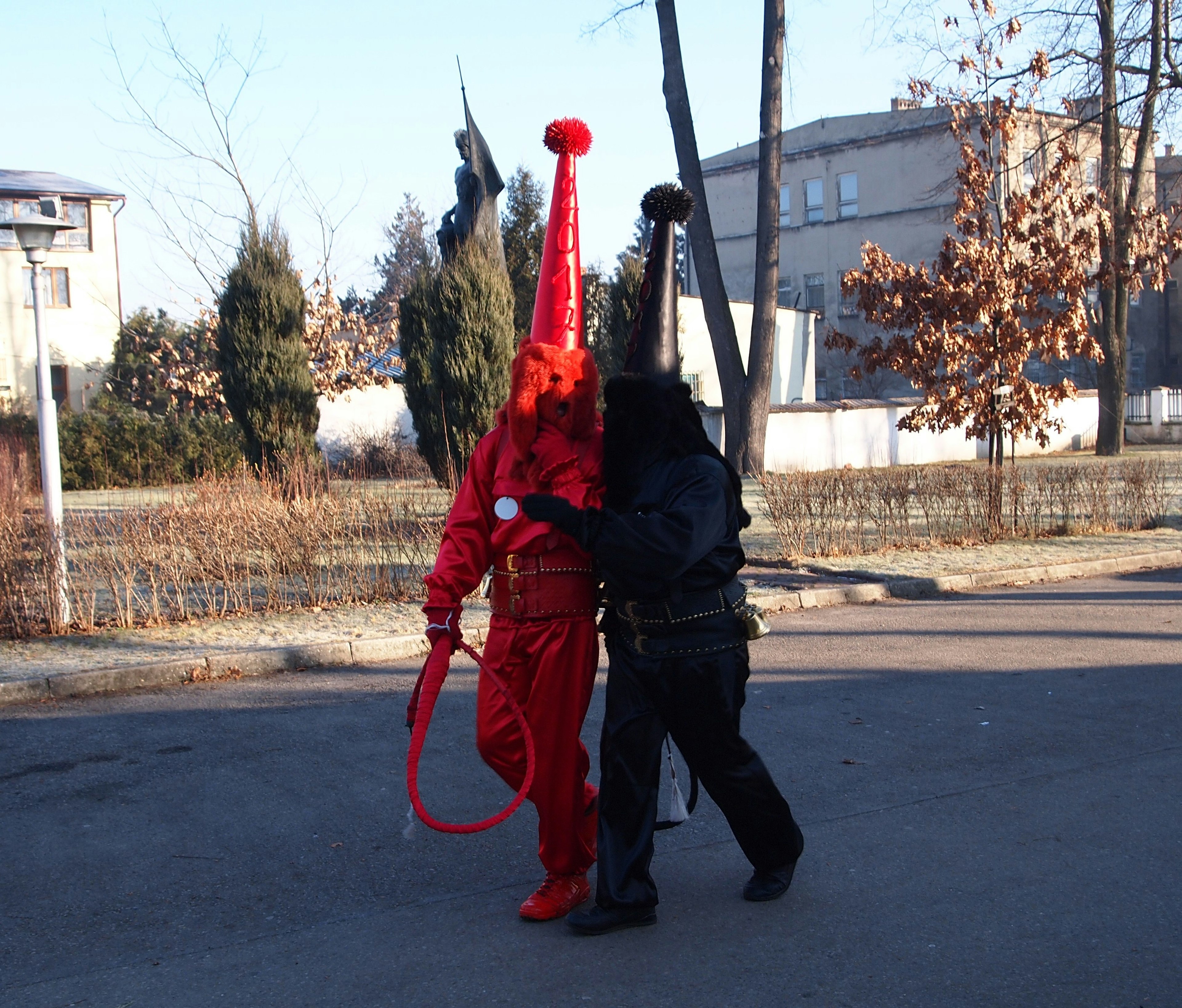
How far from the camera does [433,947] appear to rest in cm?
367

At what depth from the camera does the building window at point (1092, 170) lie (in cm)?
3114

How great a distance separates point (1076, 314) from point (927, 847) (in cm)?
1215

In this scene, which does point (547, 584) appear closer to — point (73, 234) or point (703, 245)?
point (703, 245)

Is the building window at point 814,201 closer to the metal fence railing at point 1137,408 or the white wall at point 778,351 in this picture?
the white wall at point 778,351

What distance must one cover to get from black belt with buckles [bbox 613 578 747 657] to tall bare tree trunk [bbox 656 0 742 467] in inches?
630

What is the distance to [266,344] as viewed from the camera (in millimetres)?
16750

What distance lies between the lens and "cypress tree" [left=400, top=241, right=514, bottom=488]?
50.6 ft

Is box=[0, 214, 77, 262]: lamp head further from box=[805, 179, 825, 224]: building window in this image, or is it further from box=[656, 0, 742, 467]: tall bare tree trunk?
box=[805, 179, 825, 224]: building window

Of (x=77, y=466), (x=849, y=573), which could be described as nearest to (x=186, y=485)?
(x=849, y=573)

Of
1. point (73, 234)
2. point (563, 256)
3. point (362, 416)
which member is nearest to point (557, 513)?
point (563, 256)

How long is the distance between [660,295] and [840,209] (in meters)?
43.4

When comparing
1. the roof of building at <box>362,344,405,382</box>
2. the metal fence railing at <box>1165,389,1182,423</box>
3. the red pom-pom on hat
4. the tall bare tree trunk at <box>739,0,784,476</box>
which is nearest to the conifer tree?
the roof of building at <box>362,344,405,382</box>

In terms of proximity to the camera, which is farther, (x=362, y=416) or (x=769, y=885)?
(x=362, y=416)

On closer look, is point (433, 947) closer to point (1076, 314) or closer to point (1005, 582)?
point (1005, 582)
